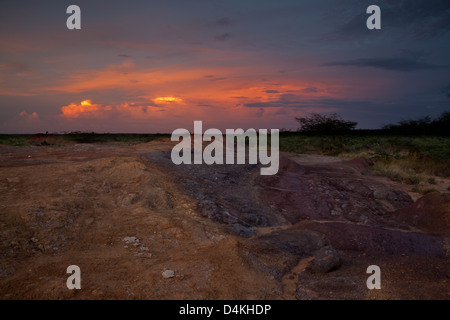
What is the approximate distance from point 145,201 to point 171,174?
1.95m

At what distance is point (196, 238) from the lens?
4.77 meters

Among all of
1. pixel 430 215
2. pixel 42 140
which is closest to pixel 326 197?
pixel 430 215

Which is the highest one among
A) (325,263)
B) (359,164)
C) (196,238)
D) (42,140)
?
(42,140)

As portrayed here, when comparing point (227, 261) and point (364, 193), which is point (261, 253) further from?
point (364, 193)

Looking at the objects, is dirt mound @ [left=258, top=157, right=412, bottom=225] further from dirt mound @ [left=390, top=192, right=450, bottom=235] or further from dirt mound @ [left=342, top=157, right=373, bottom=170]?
dirt mound @ [left=342, top=157, right=373, bottom=170]

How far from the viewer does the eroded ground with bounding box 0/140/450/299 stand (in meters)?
3.35

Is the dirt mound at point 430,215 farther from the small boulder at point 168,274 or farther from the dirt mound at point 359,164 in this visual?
the dirt mound at point 359,164

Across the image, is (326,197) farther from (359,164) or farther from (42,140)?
(42,140)

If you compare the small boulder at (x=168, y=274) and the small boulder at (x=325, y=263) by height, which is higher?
the small boulder at (x=168, y=274)

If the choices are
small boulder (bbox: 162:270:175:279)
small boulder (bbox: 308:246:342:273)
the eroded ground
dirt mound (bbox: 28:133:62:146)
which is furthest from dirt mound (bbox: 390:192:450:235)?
dirt mound (bbox: 28:133:62:146)

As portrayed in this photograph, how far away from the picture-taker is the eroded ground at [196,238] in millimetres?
3348

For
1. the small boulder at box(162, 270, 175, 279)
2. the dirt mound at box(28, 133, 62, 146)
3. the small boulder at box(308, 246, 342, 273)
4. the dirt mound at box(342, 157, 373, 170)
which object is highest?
the dirt mound at box(28, 133, 62, 146)

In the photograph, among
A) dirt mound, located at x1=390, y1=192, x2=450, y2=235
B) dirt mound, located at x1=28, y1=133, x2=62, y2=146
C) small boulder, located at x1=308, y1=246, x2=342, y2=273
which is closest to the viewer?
small boulder, located at x1=308, y1=246, x2=342, y2=273

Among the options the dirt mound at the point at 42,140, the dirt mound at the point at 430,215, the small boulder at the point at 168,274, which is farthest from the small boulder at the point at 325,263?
the dirt mound at the point at 42,140
